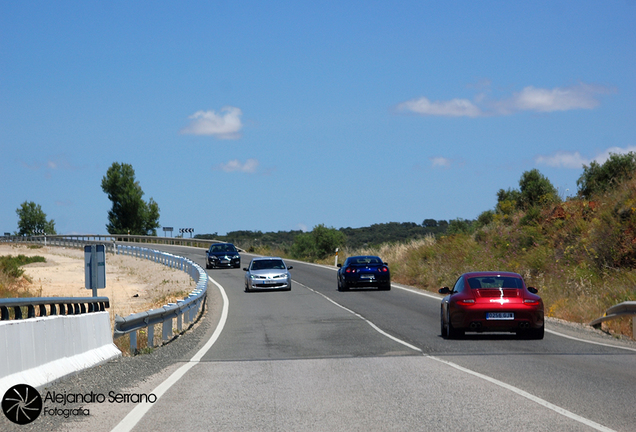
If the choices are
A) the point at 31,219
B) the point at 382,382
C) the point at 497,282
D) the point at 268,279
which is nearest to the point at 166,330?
the point at 497,282

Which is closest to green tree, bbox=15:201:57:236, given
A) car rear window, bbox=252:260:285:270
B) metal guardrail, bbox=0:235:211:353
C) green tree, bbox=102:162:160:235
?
green tree, bbox=102:162:160:235

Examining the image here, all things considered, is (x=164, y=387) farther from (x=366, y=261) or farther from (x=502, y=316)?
(x=366, y=261)

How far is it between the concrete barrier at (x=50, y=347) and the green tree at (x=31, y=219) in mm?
147065

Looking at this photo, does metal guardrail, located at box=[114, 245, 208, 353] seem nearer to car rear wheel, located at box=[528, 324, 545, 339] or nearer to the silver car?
the silver car

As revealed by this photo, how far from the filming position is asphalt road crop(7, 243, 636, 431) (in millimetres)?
7504

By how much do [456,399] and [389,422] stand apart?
4.85 feet

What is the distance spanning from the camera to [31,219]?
491 feet

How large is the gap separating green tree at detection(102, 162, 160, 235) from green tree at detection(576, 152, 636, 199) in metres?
91.1

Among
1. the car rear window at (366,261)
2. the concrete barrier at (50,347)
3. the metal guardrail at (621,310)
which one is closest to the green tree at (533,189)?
the car rear window at (366,261)

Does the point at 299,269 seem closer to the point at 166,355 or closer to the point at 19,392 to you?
the point at 166,355

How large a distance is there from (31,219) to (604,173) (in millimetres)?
134429

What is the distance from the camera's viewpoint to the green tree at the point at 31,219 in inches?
5896

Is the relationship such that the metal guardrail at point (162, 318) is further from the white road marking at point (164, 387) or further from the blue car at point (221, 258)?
the blue car at point (221, 258)

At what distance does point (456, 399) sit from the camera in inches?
340
